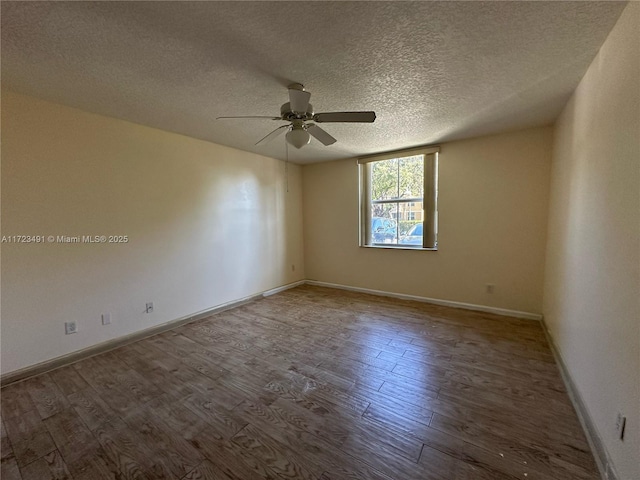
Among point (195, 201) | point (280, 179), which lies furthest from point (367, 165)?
point (195, 201)

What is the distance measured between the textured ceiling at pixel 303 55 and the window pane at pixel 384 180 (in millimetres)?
1608

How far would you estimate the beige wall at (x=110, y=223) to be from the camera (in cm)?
221

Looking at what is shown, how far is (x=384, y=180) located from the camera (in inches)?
174

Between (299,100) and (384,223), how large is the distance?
295 centimetres

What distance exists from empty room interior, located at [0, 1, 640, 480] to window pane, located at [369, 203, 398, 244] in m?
0.36

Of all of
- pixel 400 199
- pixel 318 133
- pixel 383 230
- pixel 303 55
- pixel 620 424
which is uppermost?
pixel 303 55

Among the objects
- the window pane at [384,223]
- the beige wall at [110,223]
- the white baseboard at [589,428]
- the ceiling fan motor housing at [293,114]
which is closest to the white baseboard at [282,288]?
the beige wall at [110,223]

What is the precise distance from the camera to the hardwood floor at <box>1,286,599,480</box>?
1398mm

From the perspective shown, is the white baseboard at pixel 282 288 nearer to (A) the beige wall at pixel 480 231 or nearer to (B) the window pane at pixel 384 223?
(A) the beige wall at pixel 480 231

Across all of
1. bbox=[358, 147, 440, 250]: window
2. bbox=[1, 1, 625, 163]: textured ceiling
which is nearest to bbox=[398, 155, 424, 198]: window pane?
bbox=[358, 147, 440, 250]: window

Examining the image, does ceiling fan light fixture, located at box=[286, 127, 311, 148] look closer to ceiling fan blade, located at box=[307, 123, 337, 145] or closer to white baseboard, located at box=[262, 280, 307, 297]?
ceiling fan blade, located at box=[307, 123, 337, 145]

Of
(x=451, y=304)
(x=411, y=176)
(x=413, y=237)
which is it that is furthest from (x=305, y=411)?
(x=411, y=176)

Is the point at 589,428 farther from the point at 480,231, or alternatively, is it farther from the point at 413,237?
the point at 413,237

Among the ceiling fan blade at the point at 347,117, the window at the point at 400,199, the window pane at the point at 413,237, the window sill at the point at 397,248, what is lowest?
the window sill at the point at 397,248
